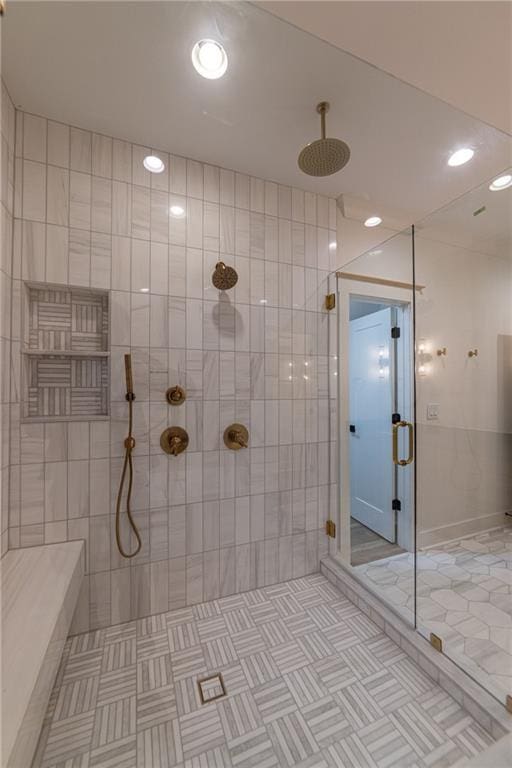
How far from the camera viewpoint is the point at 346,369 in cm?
227

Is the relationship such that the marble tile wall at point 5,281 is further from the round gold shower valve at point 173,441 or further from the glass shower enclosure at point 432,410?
the glass shower enclosure at point 432,410

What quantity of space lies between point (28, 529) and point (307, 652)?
1.55 m

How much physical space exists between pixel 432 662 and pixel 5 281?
2672 millimetres

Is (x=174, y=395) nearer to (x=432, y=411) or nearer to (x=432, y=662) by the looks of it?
(x=432, y=662)

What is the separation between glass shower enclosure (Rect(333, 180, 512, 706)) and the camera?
6.70ft

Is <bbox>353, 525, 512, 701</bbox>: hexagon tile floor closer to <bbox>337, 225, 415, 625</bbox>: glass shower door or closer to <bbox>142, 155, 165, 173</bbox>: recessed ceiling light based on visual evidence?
<bbox>337, 225, 415, 625</bbox>: glass shower door

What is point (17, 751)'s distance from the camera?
748 millimetres

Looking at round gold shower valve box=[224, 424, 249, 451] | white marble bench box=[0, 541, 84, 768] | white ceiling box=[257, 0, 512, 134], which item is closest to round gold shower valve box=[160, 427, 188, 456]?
round gold shower valve box=[224, 424, 249, 451]

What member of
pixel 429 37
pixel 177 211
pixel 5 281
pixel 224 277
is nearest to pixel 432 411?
pixel 224 277

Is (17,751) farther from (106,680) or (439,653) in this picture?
(439,653)

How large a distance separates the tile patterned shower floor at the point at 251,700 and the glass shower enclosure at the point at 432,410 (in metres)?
0.51

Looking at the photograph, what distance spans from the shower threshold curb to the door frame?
255 millimetres

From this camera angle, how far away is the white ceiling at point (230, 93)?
45.5 inches

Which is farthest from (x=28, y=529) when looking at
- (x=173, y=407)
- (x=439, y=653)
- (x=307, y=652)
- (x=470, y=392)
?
(x=470, y=392)
